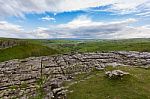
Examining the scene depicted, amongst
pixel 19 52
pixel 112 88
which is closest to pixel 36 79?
pixel 112 88

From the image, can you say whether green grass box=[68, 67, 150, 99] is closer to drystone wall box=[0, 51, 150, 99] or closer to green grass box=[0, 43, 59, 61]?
drystone wall box=[0, 51, 150, 99]

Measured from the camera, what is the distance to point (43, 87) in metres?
55.1

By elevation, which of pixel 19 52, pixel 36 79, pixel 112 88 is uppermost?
pixel 112 88

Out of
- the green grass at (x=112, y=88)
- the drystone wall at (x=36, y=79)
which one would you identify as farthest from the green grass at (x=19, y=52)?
the green grass at (x=112, y=88)

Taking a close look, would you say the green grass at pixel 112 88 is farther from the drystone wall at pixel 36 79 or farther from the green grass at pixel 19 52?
the green grass at pixel 19 52

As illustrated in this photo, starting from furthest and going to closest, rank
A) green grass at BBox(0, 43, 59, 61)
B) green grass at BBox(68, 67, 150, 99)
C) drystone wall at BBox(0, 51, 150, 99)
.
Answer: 1. green grass at BBox(0, 43, 59, 61)
2. drystone wall at BBox(0, 51, 150, 99)
3. green grass at BBox(68, 67, 150, 99)

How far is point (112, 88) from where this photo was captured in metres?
43.8

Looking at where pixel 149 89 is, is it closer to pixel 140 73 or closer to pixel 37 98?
pixel 140 73

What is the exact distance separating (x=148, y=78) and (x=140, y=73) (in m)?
4.13

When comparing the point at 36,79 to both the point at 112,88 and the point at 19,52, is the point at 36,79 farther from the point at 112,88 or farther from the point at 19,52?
the point at 19,52

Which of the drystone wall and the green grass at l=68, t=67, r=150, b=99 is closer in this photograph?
the green grass at l=68, t=67, r=150, b=99

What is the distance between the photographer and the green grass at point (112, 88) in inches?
1614

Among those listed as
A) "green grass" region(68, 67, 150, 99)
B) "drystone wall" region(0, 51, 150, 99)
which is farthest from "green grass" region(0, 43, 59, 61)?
"green grass" region(68, 67, 150, 99)

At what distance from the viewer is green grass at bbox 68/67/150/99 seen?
135 ft
